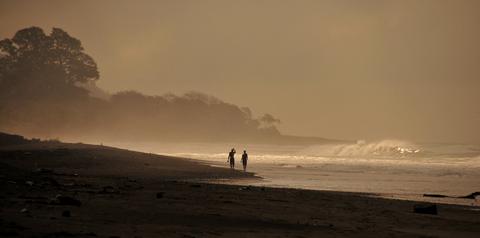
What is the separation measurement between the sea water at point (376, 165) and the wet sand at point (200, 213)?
5.19 meters

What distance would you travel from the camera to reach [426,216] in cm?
1700

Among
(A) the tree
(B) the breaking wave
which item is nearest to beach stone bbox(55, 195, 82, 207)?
(B) the breaking wave

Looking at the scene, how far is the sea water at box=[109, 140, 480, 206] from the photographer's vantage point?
1281 inches

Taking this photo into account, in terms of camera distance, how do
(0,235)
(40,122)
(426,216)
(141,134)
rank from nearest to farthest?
1. (0,235)
2. (426,216)
3. (40,122)
4. (141,134)

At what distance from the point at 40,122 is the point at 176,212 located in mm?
95284

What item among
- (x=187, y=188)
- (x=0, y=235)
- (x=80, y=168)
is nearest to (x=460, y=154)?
(x=80, y=168)

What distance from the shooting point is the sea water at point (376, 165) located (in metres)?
32.5

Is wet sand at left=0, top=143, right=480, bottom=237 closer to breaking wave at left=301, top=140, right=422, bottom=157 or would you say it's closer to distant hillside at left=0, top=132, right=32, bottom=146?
distant hillside at left=0, top=132, right=32, bottom=146

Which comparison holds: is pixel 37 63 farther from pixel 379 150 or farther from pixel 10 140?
pixel 10 140

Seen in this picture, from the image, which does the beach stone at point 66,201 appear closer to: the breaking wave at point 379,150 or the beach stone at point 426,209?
the beach stone at point 426,209

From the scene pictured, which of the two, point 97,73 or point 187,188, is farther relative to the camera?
point 97,73

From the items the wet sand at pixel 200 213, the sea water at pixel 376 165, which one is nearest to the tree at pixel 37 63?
the sea water at pixel 376 165

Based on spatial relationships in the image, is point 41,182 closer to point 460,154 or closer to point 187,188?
point 187,188

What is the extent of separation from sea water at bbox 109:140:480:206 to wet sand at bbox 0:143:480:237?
519 cm
